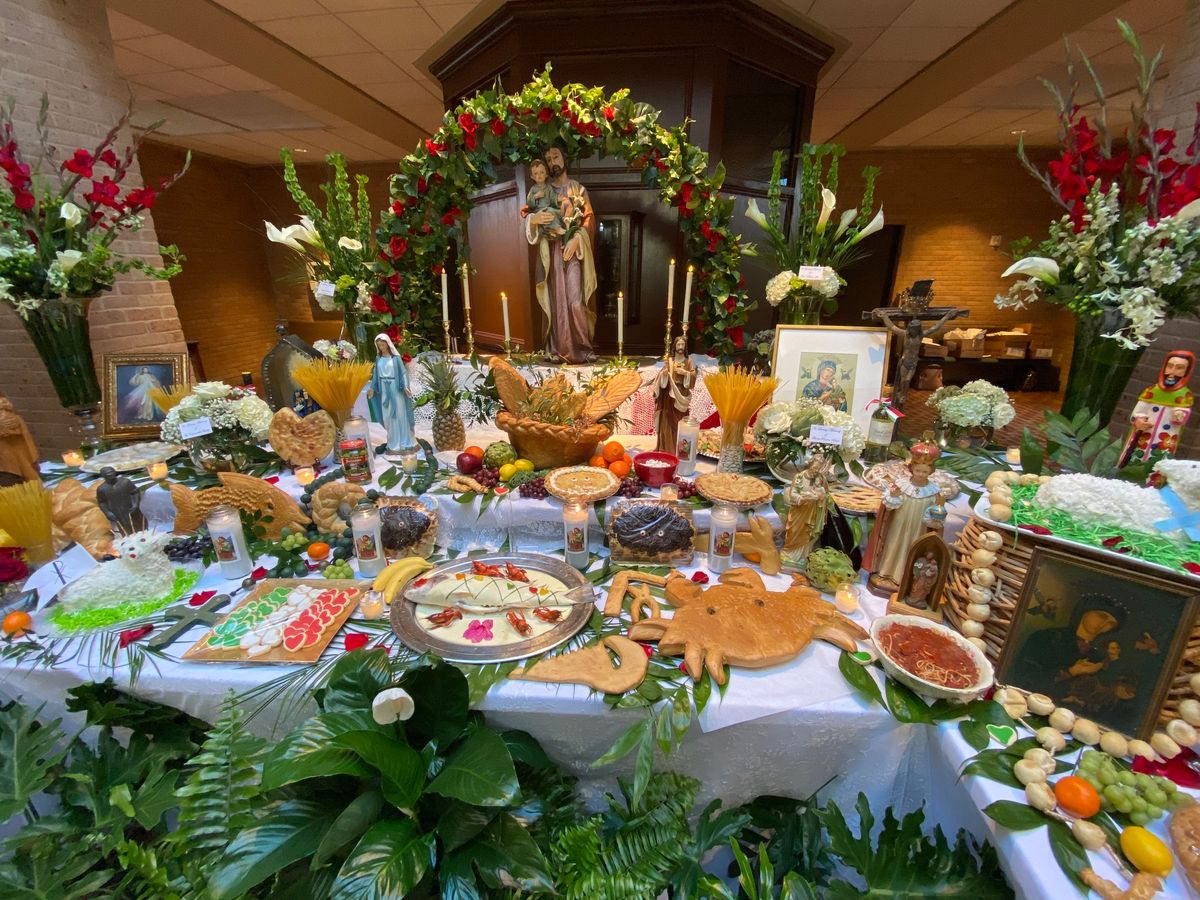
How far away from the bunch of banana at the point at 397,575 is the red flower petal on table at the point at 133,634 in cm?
56

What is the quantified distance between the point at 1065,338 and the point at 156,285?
10.2 metres

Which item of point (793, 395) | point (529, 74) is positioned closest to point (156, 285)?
point (529, 74)

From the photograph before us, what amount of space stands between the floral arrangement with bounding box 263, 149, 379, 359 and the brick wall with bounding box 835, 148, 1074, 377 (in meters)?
6.99

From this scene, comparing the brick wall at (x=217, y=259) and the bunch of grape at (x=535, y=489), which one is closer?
Result: the bunch of grape at (x=535, y=489)

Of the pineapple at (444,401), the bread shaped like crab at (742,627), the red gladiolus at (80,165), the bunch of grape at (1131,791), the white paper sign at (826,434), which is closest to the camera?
the bunch of grape at (1131,791)

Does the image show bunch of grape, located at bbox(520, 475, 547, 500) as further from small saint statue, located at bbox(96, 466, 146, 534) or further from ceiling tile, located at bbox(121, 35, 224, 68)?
ceiling tile, located at bbox(121, 35, 224, 68)

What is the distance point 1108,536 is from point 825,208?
1.56 metres

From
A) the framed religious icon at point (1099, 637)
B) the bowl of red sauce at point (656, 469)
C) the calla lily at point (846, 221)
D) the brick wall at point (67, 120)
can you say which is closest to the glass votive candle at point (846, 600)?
the framed religious icon at point (1099, 637)

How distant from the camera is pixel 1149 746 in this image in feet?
3.11

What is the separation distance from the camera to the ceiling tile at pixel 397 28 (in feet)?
10.4

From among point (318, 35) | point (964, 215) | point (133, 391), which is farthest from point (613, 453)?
point (964, 215)

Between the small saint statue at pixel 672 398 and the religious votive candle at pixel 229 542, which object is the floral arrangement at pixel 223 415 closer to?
the religious votive candle at pixel 229 542

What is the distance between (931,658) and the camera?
1129 mm

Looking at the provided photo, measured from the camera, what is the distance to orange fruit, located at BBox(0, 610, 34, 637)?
1.27 m
